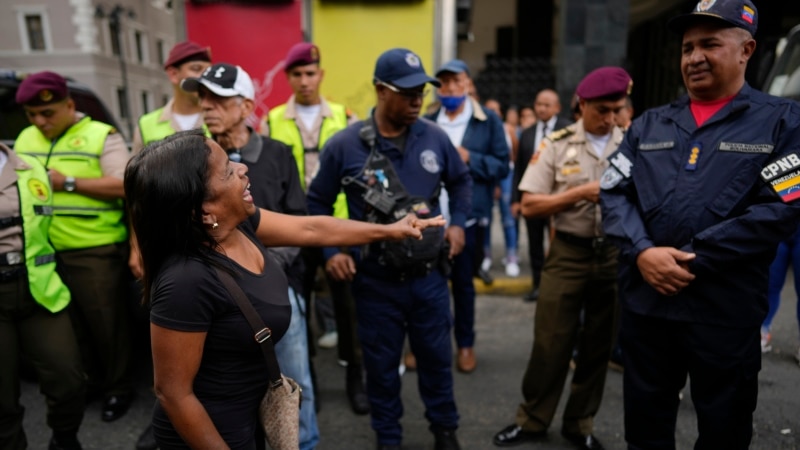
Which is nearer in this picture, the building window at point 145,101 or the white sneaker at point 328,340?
the white sneaker at point 328,340

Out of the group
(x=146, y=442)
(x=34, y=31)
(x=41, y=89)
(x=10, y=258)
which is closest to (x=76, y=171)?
(x=41, y=89)

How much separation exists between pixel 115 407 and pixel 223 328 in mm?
2404

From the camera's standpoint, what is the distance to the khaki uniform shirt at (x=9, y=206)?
2.46 m

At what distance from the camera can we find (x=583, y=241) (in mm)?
2756

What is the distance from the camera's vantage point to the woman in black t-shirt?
144 cm

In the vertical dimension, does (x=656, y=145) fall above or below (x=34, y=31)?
Answer: below

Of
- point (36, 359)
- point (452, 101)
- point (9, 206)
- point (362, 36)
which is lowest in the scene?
point (36, 359)

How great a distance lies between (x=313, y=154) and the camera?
3.64 meters

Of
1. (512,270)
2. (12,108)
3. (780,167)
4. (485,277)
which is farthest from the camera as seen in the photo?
(512,270)

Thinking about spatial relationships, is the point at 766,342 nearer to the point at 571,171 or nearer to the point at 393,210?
the point at 571,171

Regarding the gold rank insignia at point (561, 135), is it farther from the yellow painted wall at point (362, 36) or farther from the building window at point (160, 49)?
the building window at point (160, 49)

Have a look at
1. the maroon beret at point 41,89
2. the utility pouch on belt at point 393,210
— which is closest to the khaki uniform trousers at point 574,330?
the utility pouch on belt at point 393,210

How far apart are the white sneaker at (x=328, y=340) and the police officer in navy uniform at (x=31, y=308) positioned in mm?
1903

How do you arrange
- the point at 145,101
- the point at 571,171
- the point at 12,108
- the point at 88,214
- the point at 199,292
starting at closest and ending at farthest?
the point at 199,292
the point at 571,171
the point at 88,214
the point at 12,108
the point at 145,101
